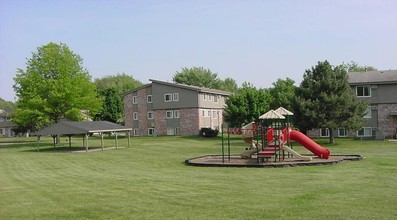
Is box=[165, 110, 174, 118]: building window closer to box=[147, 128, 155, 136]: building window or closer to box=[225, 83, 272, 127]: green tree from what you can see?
box=[147, 128, 155, 136]: building window

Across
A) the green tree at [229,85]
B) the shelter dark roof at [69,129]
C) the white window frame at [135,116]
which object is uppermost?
the green tree at [229,85]

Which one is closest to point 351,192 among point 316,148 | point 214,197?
point 214,197

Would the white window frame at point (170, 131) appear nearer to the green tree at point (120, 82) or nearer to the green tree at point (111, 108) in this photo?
the green tree at point (111, 108)

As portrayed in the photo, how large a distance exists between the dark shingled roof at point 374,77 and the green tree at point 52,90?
29.1m

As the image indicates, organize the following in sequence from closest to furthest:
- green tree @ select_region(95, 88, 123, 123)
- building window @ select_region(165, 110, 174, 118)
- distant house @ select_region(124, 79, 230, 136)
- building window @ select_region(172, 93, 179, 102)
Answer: distant house @ select_region(124, 79, 230, 136)
building window @ select_region(172, 93, 179, 102)
building window @ select_region(165, 110, 174, 118)
green tree @ select_region(95, 88, 123, 123)

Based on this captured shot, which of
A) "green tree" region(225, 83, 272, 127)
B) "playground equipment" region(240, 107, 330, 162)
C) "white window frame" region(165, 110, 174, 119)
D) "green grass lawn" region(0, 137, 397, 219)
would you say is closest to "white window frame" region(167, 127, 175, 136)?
"white window frame" region(165, 110, 174, 119)

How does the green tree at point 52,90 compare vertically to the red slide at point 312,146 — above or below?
above

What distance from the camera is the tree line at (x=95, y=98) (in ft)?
136

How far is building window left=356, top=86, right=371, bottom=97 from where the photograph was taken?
5075 centimetres

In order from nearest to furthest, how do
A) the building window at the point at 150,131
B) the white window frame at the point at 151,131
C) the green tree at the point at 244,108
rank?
the green tree at the point at 244,108, the white window frame at the point at 151,131, the building window at the point at 150,131

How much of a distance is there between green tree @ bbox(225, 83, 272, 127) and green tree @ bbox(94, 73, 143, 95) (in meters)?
63.7

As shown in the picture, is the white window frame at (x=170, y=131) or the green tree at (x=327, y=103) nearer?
the green tree at (x=327, y=103)

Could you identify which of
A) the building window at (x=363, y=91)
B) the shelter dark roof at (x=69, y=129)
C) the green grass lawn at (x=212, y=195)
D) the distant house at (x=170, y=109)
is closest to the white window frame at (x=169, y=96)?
the distant house at (x=170, y=109)

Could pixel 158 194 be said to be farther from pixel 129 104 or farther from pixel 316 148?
pixel 129 104
